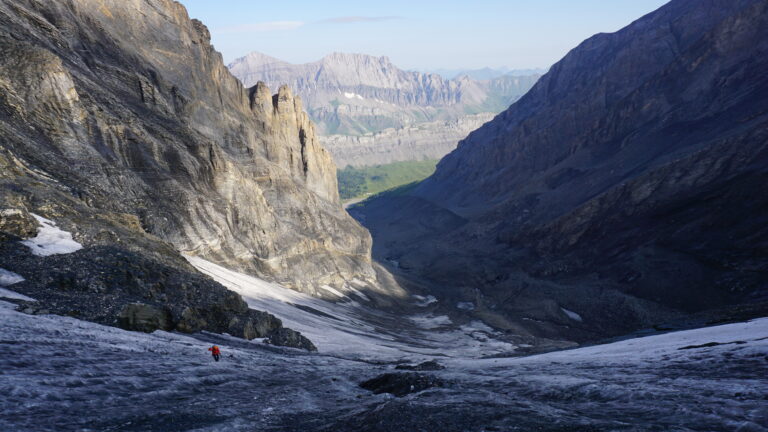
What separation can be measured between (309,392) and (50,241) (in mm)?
16680

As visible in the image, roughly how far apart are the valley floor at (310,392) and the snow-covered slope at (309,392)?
5 cm

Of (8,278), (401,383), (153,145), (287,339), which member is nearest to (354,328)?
(287,339)

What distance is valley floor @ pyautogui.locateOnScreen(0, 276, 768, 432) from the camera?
41.8ft

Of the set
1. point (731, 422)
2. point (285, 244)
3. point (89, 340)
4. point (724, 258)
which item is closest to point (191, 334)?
point (89, 340)

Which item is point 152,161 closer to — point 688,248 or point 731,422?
point 731,422

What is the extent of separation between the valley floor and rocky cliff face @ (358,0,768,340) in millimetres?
53399

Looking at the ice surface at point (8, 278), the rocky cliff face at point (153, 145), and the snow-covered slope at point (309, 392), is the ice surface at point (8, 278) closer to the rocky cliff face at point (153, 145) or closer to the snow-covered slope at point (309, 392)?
the snow-covered slope at point (309, 392)

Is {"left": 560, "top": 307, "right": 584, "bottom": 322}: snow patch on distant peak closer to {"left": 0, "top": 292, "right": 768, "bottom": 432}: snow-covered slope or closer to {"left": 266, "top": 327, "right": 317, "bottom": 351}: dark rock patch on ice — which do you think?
{"left": 0, "top": 292, "right": 768, "bottom": 432}: snow-covered slope

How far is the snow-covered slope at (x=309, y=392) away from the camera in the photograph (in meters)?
12.7

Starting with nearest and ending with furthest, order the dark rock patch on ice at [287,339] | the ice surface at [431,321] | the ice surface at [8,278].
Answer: the ice surface at [8,278] < the dark rock patch on ice at [287,339] < the ice surface at [431,321]

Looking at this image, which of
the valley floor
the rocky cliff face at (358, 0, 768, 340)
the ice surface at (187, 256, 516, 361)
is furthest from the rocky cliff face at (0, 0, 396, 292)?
the rocky cliff face at (358, 0, 768, 340)

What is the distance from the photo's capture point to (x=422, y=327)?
68438 mm

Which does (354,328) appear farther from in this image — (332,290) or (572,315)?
(572,315)

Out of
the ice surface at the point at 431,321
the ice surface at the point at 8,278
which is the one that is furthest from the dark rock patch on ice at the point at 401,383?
the ice surface at the point at 431,321
